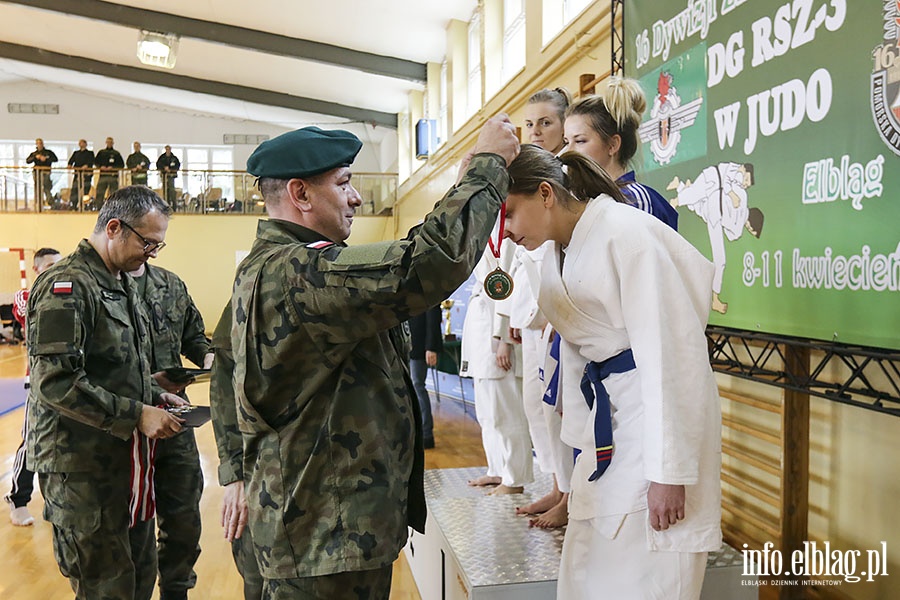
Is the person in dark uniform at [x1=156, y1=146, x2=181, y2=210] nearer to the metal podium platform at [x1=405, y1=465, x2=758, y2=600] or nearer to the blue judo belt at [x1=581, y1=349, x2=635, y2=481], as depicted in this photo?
the metal podium platform at [x1=405, y1=465, x2=758, y2=600]

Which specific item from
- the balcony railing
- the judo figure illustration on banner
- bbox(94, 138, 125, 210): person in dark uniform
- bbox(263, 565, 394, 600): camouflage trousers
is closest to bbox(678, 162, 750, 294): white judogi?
the judo figure illustration on banner

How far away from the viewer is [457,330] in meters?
8.67

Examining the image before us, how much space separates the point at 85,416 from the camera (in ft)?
6.79

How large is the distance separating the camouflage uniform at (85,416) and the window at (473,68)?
7910 mm

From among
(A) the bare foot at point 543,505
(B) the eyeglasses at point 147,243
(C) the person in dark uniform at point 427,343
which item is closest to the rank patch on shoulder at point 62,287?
(B) the eyeglasses at point 147,243

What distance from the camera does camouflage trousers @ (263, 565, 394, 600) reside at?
1309 mm

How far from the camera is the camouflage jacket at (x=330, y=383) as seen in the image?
123 centimetres

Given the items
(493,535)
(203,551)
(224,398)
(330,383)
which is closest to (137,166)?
(203,551)

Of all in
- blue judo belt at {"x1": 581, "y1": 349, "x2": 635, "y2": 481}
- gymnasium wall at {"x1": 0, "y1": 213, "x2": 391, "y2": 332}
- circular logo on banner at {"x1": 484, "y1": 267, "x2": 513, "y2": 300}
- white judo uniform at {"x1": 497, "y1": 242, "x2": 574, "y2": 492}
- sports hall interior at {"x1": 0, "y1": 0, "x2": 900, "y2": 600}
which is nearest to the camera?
blue judo belt at {"x1": 581, "y1": 349, "x2": 635, "y2": 481}

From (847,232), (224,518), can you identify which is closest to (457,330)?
(847,232)

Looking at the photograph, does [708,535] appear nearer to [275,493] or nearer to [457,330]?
[275,493]

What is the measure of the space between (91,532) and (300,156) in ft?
4.82

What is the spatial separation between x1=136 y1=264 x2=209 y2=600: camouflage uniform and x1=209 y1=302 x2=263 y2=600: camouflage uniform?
29.1 inches

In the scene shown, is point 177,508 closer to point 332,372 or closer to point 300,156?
point 332,372
